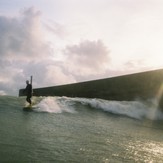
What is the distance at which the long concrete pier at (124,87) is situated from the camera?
22.6 metres

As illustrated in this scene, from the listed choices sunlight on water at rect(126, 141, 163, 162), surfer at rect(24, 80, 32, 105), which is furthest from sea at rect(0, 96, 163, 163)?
surfer at rect(24, 80, 32, 105)

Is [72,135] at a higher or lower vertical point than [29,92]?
lower

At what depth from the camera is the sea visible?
331 inches

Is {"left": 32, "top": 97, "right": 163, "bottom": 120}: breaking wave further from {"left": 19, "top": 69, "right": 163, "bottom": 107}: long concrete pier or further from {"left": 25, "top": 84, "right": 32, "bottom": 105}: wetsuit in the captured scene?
{"left": 19, "top": 69, "right": 163, "bottom": 107}: long concrete pier

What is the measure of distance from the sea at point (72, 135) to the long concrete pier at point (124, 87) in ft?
15.2

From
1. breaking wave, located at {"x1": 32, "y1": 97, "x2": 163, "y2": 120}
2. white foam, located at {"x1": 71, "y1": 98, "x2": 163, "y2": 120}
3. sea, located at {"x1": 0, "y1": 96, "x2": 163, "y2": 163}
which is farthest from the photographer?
white foam, located at {"x1": 71, "y1": 98, "x2": 163, "y2": 120}

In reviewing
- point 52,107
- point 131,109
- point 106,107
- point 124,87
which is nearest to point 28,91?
point 52,107

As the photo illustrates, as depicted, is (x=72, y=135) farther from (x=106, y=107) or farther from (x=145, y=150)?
(x=106, y=107)

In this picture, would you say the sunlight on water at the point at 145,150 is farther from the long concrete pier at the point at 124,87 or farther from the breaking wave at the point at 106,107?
the long concrete pier at the point at 124,87

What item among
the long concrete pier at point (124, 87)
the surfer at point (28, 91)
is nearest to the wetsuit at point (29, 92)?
the surfer at point (28, 91)

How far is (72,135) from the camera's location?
10.7 metres

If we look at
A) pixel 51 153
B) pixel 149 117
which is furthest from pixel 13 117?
pixel 149 117

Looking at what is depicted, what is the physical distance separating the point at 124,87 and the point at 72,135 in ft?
44.3

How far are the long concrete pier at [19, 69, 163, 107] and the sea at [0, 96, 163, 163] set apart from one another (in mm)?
4639
